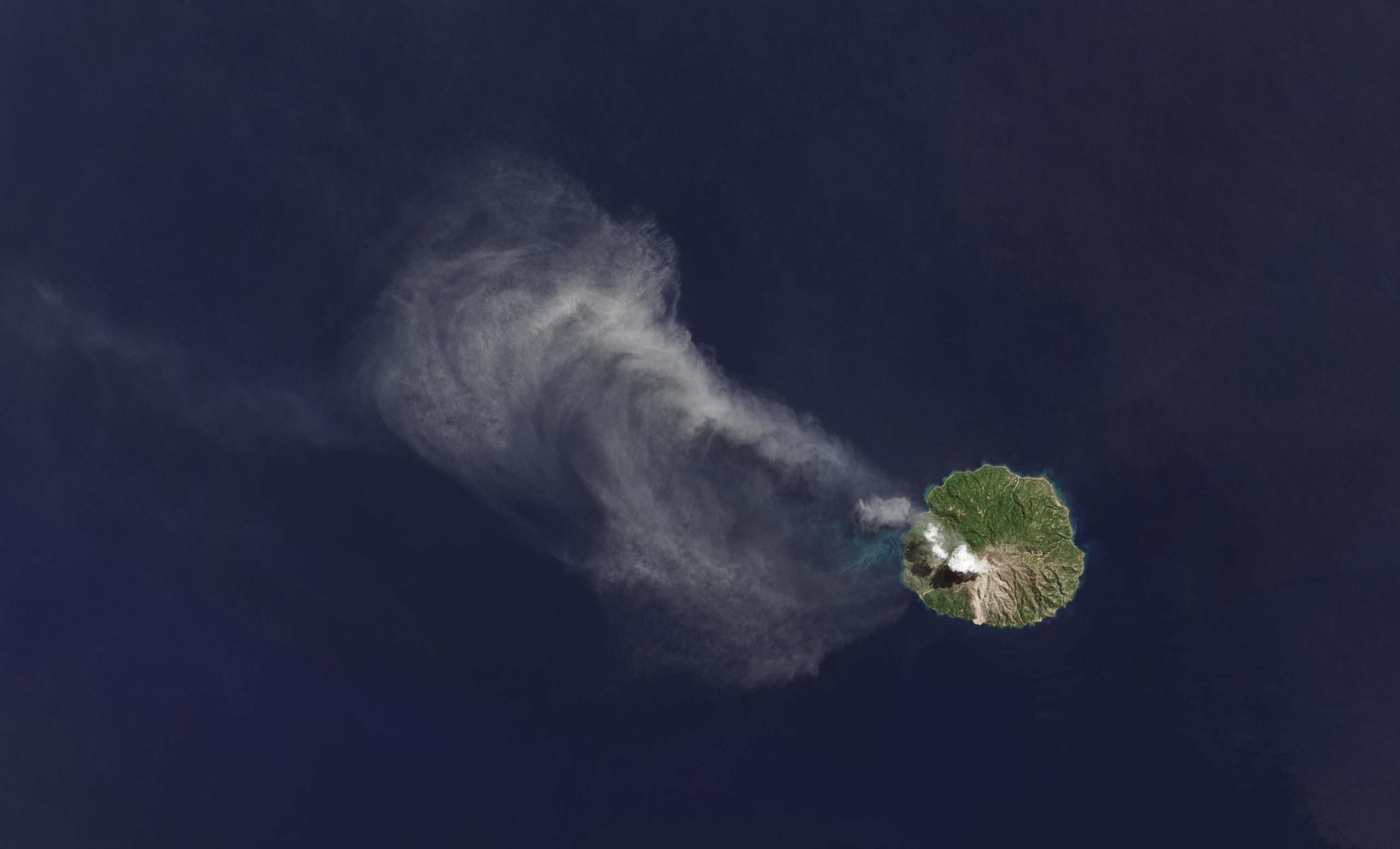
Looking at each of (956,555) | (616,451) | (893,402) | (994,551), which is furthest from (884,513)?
(616,451)

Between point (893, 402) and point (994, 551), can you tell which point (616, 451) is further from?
point (994, 551)

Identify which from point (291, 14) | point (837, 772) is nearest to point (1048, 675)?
point (837, 772)

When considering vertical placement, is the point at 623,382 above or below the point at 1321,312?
Answer: below

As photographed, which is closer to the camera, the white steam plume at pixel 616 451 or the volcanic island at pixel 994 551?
the volcanic island at pixel 994 551

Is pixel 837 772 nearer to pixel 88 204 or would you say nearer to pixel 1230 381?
pixel 1230 381

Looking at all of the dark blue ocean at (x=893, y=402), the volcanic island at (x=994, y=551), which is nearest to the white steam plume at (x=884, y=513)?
the volcanic island at (x=994, y=551)

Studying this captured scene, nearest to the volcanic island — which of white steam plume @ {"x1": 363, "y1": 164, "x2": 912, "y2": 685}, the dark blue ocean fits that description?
the dark blue ocean

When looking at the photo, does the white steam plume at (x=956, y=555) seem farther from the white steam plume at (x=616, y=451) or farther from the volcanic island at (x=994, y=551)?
the white steam plume at (x=616, y=451)

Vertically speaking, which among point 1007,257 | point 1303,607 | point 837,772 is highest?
point 1007,257
